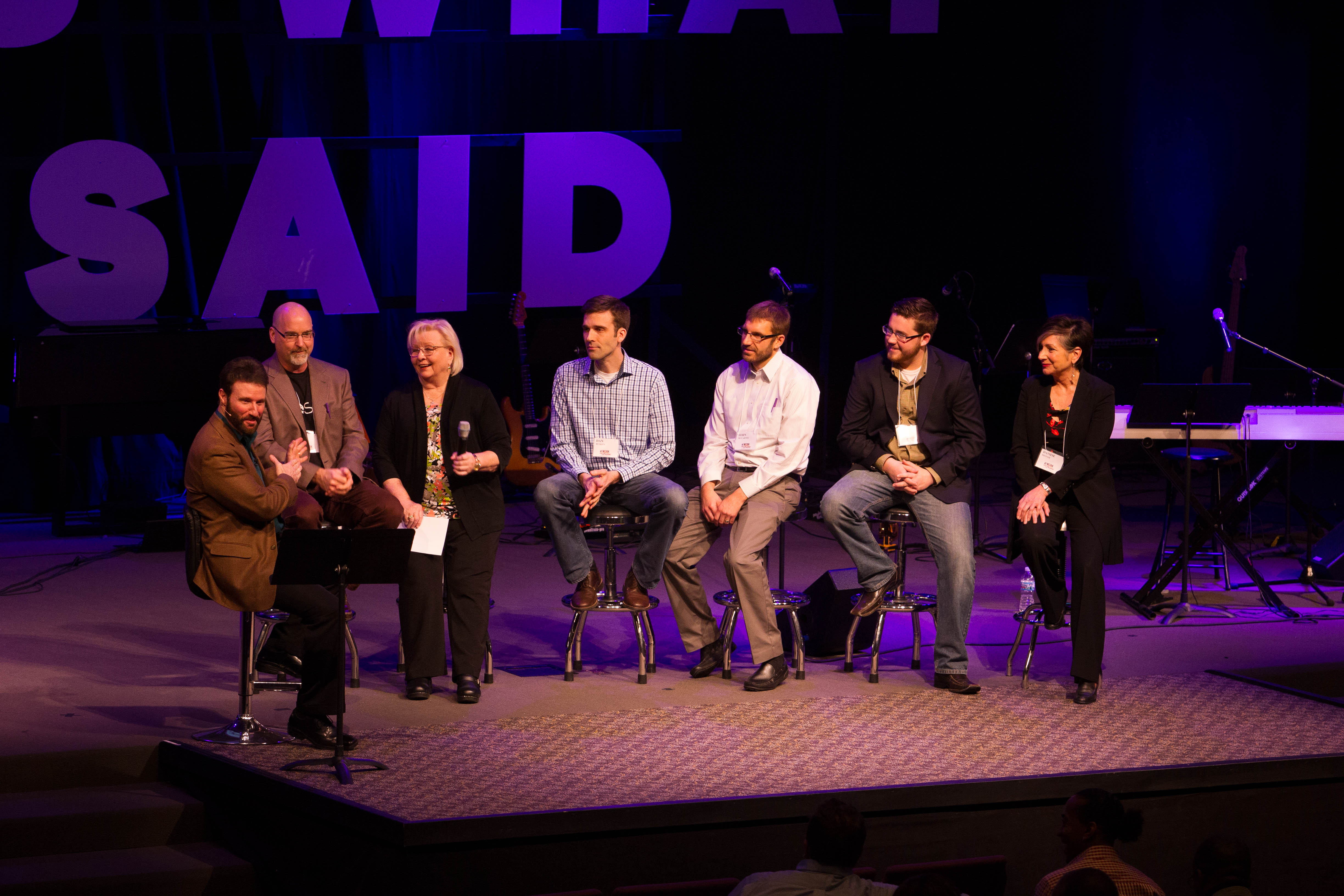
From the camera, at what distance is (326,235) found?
869 centimetres

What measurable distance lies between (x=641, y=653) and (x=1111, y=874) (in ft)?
7.23

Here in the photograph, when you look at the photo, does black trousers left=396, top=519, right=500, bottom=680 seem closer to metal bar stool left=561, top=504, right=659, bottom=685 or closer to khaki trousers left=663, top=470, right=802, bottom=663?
metal bar stool left=561, top=504, right=659, bottom=685

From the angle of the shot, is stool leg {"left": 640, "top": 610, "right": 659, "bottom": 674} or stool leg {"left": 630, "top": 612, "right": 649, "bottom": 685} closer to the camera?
stool leg {"left": 630, "top": 612, "right": 649, "bottom": 685}

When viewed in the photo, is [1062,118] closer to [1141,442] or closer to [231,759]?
[1141,442]

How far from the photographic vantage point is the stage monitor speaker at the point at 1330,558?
7020 millimetres

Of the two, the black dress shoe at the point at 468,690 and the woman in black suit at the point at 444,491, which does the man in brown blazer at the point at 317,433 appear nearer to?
the woman in black suit at the point at 444,491

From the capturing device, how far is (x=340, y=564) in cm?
423

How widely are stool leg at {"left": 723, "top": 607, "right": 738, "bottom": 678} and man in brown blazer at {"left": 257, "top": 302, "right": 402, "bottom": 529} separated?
1.36 m

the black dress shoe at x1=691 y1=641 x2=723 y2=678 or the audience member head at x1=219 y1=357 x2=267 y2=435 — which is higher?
the audience member head at x1=219 y1=357 x2=267 y2=435

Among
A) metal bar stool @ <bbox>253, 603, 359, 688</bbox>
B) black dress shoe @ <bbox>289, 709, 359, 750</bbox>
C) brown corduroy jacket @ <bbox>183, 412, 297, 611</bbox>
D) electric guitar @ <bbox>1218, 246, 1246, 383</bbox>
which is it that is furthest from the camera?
electric guitar @ <bbox>1218, 246, 1246, 383</bbox>

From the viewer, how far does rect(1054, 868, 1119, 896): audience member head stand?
3197 mm

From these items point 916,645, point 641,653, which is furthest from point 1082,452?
point 641,653

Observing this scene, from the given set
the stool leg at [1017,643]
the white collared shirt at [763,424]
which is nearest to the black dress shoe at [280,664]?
the white collared shirt at [763,424]

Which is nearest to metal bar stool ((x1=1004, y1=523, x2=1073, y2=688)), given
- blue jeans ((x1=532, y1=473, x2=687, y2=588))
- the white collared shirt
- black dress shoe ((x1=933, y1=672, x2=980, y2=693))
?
black dress shoe ((x1=933, y1=672, x2=980, y2=693))
